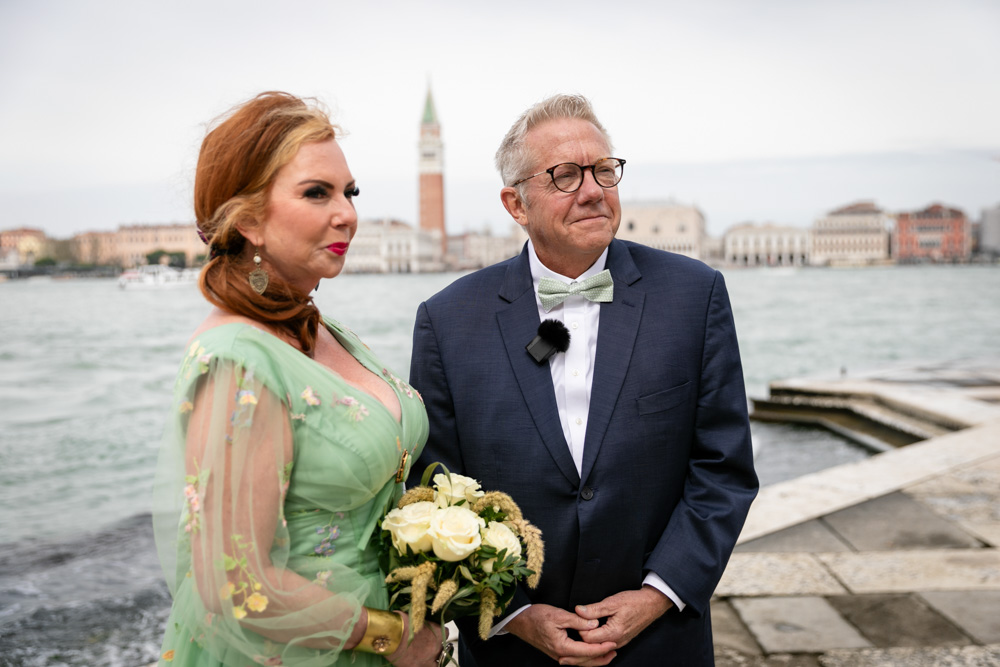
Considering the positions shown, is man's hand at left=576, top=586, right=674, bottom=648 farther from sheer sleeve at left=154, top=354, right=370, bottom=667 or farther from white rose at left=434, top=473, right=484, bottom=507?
sheer sleeve at left=154, top=354, right=370, bottom=667

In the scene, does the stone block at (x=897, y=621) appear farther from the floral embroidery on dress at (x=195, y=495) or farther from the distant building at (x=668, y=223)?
the distant building at (x=668, y=223)

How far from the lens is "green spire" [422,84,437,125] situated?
350ft

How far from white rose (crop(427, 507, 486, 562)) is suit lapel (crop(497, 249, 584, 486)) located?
0.37 metres

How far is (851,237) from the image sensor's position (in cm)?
9312

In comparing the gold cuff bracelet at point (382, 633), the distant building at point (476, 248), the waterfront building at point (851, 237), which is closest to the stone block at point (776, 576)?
the gold cuff bracelet at point (382, 633)

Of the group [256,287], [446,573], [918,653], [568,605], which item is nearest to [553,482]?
[568,605]

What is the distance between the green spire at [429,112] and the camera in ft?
350

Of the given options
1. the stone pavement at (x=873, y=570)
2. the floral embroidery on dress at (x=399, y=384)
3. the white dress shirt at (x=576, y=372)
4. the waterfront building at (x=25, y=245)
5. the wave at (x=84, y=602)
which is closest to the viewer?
the floral embroidery on dress at (x=399, y=384)

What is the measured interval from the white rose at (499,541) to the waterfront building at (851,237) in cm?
9880

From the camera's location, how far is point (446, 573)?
1332 mm

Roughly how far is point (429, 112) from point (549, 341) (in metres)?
111

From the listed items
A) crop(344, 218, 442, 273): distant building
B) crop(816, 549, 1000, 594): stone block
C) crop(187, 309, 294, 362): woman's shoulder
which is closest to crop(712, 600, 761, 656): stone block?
crop(816, 549, 1000, 594): stone block

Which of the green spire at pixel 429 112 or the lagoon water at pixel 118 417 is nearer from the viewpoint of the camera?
the lagoon water at pixel 118 417

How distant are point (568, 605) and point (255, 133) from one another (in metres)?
1.13
